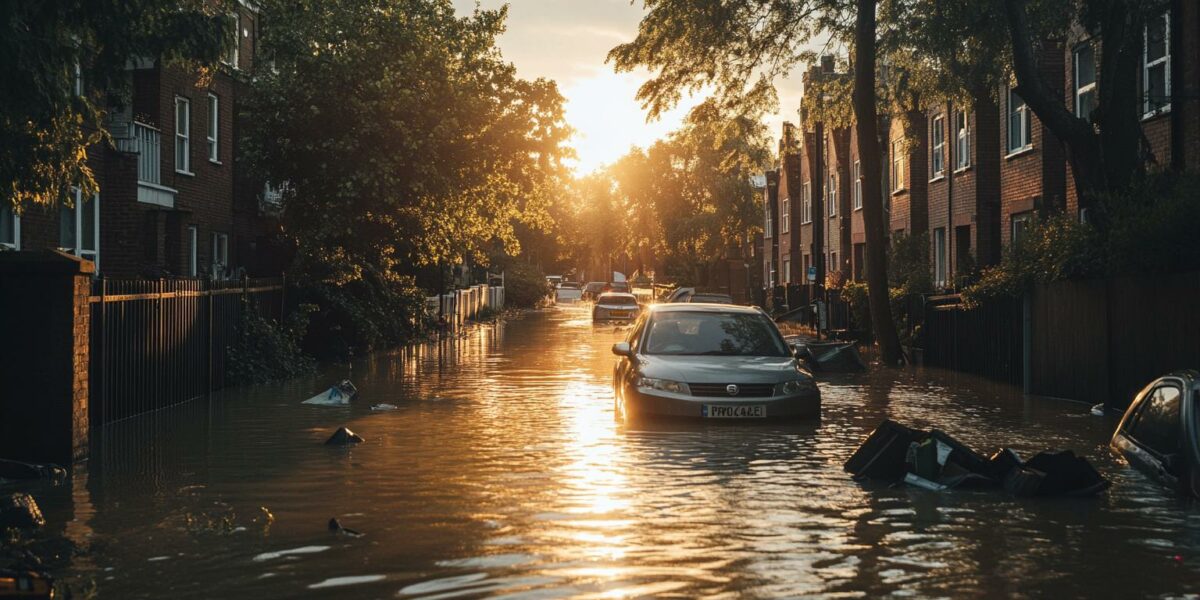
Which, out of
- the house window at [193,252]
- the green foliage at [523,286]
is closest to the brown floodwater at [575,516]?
the house window at [193,252]

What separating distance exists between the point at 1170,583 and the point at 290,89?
2365cm

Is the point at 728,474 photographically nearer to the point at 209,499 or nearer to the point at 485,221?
the point at 209,499

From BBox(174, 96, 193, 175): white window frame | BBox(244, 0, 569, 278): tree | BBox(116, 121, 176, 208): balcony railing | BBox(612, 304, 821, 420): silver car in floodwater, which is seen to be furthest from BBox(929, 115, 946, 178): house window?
BBox(612, 304, 821, 420): silver car in floodwater

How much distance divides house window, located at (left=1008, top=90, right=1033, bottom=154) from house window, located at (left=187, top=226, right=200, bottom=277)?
60.9 feet

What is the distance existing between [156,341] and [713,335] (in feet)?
22.0

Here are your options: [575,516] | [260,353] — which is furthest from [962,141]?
[575,516]

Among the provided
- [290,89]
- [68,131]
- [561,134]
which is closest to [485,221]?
[561,134]

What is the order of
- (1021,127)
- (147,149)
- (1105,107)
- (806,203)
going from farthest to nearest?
(806,203)
(1021,127)
(147,149)
(1105,107)

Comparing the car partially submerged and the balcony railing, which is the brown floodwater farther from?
the car partially submerged

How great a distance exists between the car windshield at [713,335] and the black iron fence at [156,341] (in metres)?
5.89

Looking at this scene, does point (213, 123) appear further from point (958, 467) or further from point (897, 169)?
point (958, 467)

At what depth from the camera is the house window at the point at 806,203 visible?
58594 mm

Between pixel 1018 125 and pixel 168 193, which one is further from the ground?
pixel 1018 125

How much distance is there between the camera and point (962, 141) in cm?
3403
